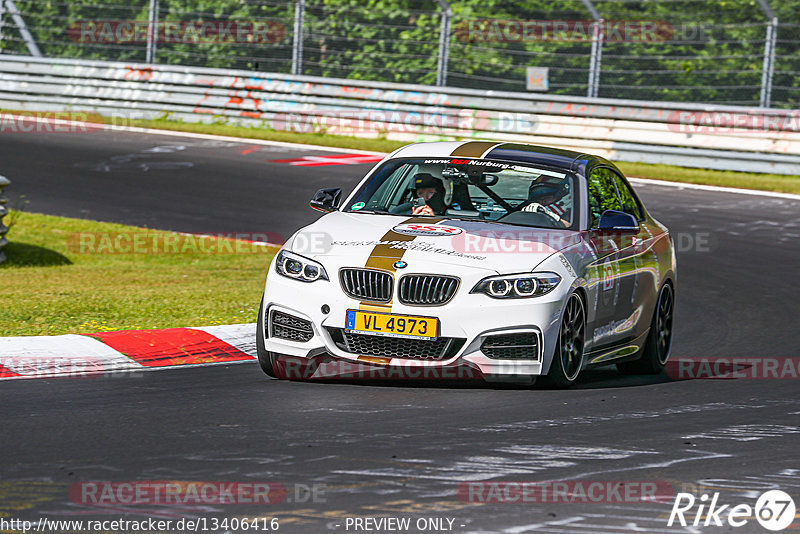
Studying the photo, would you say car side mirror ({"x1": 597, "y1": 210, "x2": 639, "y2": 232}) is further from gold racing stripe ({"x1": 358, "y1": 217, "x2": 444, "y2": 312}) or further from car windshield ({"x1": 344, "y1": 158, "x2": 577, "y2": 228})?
gold racing stripe ({"x1": 358, "y1": 217, "x2": 444, "y2": 312})

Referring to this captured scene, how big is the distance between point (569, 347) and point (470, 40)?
15927mm

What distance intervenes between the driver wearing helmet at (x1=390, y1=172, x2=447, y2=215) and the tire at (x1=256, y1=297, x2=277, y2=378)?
1290mm

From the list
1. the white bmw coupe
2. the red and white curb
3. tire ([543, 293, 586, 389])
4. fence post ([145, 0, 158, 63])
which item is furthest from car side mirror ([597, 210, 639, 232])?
fence post ([145, 0, 158, 63])

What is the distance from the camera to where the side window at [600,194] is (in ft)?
30.6

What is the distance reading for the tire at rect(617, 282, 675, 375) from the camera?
985 centimetres

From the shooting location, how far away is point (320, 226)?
884 centimetres

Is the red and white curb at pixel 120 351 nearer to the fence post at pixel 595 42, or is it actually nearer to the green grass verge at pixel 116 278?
the green grass verge at pixel 116 278

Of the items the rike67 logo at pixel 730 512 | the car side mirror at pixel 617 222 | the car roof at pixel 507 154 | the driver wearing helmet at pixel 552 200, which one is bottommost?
the rike67 logo at pixel 730 512

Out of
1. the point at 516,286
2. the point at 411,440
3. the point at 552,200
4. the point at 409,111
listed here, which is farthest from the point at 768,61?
the point at 411,440

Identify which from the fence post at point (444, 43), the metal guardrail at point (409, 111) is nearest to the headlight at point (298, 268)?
the metal guardrail at point (409, 111)

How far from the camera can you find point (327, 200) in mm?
9438

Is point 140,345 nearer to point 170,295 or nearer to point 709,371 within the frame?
point 170,295

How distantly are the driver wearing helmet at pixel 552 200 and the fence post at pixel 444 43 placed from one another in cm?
1483

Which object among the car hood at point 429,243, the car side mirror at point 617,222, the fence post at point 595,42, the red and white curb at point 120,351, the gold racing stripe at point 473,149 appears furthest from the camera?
the fence post at point 595,42
